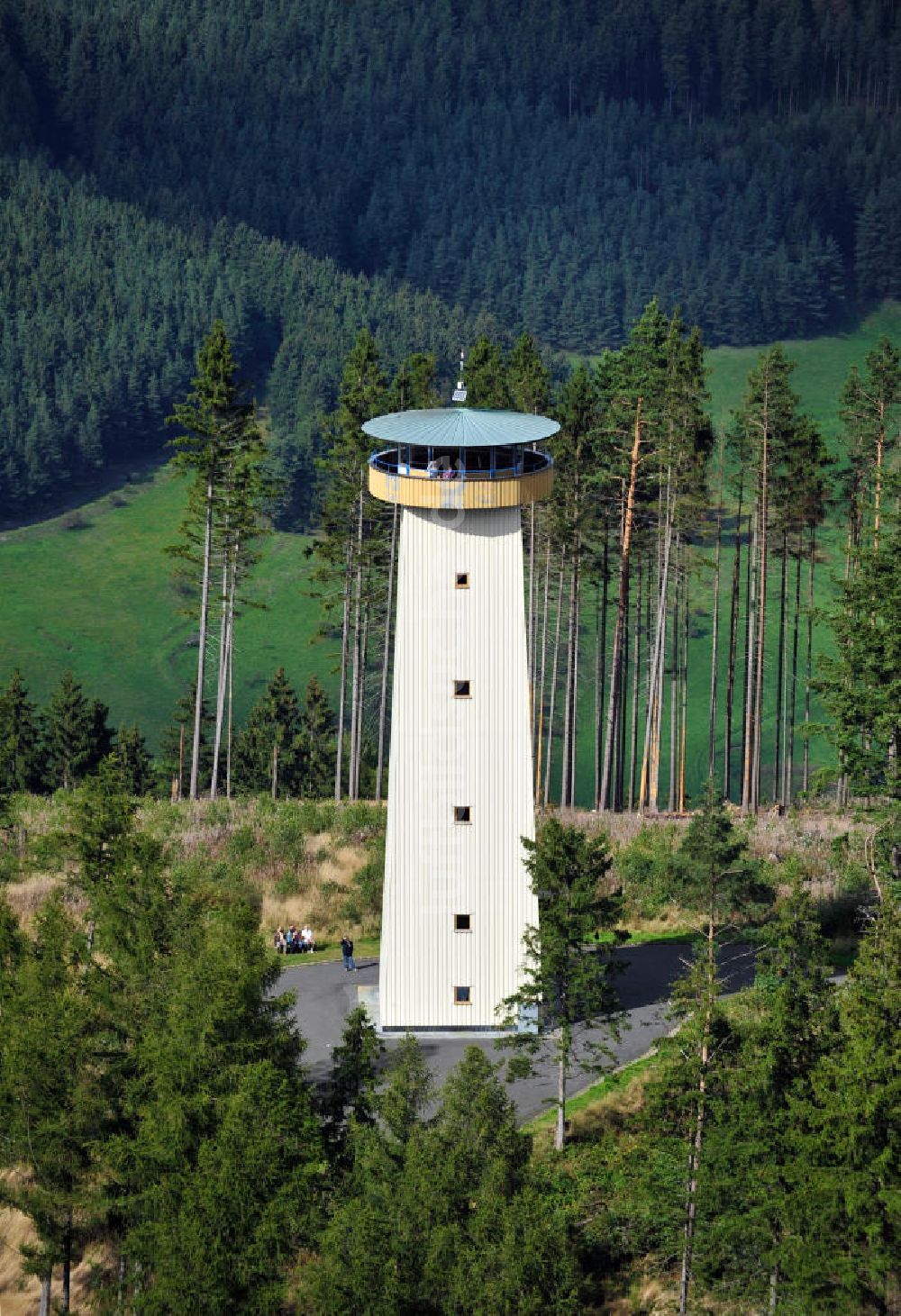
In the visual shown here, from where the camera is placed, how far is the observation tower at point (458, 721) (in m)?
38.4

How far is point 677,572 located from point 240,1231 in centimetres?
4172

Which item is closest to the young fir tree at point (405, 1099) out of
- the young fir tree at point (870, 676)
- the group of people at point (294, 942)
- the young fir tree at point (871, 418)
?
the young fir tree at point (870, 676)

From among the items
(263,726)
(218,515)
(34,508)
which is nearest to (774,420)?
(218,515)

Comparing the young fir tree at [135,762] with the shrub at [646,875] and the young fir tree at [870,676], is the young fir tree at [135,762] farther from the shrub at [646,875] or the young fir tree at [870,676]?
the young fir tree at [870,676]

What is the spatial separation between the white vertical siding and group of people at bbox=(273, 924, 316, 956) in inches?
307

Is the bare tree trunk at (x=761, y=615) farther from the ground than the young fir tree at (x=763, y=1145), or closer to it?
farther from the ground

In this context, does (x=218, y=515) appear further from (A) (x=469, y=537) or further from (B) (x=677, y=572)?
(A) (x=469, y=537)

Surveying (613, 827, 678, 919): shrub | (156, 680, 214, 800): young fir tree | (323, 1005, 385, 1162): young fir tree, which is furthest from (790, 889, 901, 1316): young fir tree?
(156, 680, 214, 800): young fir tree

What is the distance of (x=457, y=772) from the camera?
38844 mm

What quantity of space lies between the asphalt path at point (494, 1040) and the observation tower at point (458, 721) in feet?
3.89

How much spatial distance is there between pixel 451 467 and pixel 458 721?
5521 millimetres

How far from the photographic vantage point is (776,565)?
113125 millimetres

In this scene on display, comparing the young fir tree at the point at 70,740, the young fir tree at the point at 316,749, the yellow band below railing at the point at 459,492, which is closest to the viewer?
the yellow band below railing at the point at 459,492

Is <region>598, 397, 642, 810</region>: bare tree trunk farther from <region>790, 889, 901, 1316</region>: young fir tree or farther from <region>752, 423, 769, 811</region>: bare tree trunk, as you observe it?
<region>790, 889, 901, 1316</region>: young fir tree
